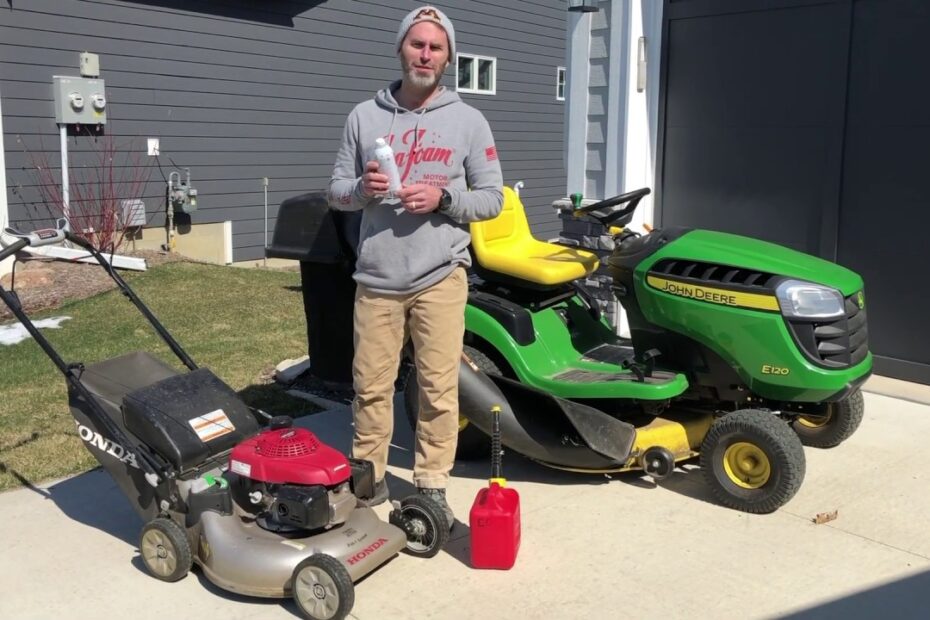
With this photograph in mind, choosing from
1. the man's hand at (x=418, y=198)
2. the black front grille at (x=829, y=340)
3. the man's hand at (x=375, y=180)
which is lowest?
the black front grille at (x=829, y=340)

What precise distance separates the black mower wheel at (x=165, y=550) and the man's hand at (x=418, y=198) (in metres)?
1.32

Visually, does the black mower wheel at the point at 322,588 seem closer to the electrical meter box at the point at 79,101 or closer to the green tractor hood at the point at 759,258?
the green tractor hood at the point at 759,258

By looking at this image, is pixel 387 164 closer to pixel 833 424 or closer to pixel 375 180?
pixel 375 180

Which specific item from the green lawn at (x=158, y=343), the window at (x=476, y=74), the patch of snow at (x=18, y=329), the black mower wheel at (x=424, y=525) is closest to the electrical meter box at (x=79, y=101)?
the green lawn at (x=158, y=343)

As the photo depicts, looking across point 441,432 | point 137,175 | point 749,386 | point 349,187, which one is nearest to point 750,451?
point 749,386

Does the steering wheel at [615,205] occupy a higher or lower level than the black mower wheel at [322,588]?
higher

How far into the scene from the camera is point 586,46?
20.7 ft

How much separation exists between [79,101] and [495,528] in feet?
25.5

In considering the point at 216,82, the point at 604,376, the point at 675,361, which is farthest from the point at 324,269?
the point at 216,82

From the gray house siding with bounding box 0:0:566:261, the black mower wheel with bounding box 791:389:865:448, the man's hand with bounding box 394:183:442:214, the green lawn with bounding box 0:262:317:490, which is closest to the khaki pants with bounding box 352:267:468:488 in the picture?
the man's hand with bounding box 394:183:442:214

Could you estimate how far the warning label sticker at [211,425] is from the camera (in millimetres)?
3299

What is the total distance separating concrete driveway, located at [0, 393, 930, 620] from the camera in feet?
10.1

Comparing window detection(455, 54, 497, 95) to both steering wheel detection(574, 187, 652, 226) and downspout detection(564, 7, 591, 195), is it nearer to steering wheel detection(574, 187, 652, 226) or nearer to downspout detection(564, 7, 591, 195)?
downspout detection(564, 7, 591, 195)

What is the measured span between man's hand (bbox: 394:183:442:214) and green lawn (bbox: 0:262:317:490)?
218 cm
